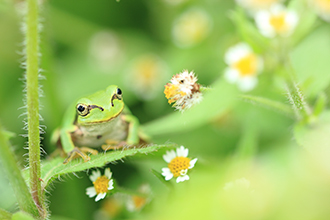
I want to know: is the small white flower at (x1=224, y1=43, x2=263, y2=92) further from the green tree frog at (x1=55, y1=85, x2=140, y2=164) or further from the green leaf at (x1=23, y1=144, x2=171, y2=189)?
the green leaf at (x1=23, y1=144, x2=171, y2=189)

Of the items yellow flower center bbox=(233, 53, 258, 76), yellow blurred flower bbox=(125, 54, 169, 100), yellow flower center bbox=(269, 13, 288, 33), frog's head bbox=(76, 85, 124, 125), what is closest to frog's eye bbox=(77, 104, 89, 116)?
frog's head bbox=(76, 85, 124, 125)

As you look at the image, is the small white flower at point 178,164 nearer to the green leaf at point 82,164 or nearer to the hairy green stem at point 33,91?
the green leaf at point 82,164

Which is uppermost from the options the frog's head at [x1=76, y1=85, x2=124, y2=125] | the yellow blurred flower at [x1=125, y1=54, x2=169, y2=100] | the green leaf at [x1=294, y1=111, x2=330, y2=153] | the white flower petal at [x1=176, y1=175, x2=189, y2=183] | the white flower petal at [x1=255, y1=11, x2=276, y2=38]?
the yellow blurred flower at [x1=125, y1=54, x2=169, y2=100]

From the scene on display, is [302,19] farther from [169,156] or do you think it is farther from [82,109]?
[82,109]

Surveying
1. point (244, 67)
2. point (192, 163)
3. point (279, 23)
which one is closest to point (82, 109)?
point (192, 163)

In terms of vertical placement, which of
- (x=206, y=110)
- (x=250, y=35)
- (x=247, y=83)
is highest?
(x=250, y=35)

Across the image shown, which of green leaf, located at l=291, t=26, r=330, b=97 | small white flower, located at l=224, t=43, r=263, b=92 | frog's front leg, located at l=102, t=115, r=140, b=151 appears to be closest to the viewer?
frog's front leg, located at l=102, t=115, r=140, b=151
